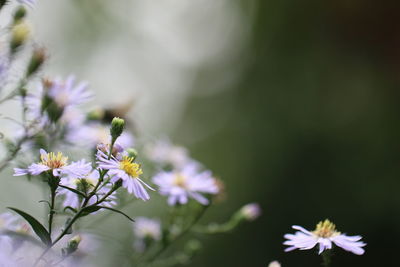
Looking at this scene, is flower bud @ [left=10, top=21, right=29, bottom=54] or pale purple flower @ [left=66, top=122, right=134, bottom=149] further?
pale purple flower @ [left=66, top=122, right=134, bottom=149]

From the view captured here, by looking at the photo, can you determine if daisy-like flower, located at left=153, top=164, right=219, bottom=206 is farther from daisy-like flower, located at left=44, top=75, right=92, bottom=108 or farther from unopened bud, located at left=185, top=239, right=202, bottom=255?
daisy-like flower, located at left=44, top=75, right=92, bottom=108

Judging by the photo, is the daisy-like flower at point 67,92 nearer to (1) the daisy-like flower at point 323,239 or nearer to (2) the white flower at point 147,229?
(2) the white flower at point 147,229

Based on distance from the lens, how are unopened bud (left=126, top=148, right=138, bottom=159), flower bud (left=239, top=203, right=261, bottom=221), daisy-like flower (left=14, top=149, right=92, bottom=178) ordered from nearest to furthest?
daisy-like flower (left=14, top=149, right=92, bottom=178) < unopened bud (left=126, top=148, right=138, bottom=159) < flower bud (left=239, top=203, right=261, bottom=221)

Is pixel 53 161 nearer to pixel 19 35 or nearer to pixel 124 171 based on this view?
pixel 124 171

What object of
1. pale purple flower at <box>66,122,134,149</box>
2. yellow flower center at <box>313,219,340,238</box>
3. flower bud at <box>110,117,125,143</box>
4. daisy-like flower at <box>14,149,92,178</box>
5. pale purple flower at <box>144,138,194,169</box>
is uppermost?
pale purple flower at <box>144,138,194,169</box>

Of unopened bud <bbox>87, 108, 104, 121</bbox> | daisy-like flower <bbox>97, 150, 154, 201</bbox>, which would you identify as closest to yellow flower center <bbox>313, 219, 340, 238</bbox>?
daisy-like flower <bbox>97, 150, 154, 201</bbox>

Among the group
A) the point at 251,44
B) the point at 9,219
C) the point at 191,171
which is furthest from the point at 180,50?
the point at 9,219
